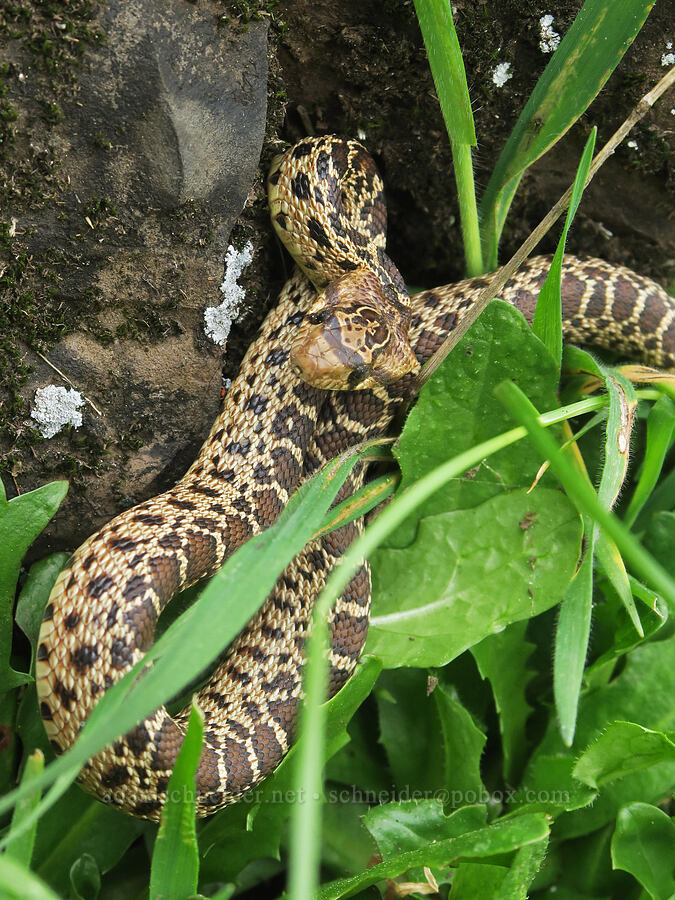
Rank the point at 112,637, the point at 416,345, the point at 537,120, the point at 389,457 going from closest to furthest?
the point at 112,637
the point at 537,120
the point at 389,457
the point at 416,345

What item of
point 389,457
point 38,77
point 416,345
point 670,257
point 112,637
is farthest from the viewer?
point 670,257

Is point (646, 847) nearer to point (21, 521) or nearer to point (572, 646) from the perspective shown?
point (572, 646)

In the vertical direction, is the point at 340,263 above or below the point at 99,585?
above

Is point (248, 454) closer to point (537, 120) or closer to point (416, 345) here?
point (416, 345)

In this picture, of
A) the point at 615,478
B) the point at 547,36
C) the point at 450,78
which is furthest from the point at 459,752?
the point at 547,36

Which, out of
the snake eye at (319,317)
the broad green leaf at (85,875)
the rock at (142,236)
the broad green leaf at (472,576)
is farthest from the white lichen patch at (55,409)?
the broad green leaf at (85,875)

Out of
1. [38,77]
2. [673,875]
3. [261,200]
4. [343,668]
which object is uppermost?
[38,77]

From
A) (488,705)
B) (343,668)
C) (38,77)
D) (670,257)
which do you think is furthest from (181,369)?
(670,257)
